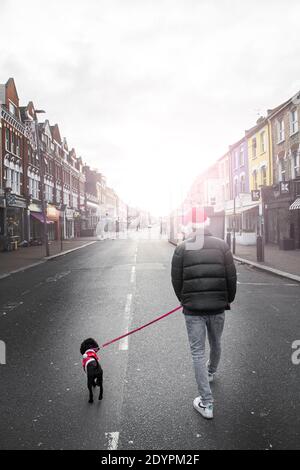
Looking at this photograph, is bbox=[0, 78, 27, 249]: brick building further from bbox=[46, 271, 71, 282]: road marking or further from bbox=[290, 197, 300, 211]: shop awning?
bbox=[290, 197, 300, 211]: shop awning

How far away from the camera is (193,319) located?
3.50m

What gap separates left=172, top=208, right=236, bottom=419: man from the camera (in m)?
3.44

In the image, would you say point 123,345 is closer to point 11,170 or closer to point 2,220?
point 2,220

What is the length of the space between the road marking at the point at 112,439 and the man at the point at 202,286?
2.79ft

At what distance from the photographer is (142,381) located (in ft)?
13.4

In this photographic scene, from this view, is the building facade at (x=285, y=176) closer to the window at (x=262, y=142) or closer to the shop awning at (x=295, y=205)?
the shop awning at (x=295, y=205)

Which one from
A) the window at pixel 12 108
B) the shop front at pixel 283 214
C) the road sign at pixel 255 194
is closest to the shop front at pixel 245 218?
the road sign at pixel 255 194

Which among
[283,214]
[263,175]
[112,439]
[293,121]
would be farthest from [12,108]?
[112,439]

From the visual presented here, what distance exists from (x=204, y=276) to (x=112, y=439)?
5.56 ft

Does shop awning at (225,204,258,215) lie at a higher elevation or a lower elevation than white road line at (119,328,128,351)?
higher

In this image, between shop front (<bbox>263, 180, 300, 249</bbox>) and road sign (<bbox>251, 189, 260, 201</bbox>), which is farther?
road sign (<bbox>251, 189, 260, 201</bbox>)

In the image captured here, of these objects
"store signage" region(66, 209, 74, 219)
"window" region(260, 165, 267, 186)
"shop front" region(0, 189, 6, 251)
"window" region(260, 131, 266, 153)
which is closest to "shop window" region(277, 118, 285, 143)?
"window" region(260, 131, 266, 153)

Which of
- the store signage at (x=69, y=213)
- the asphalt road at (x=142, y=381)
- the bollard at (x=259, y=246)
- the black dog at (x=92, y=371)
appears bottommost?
the asphalt road at (x=142, y=381)

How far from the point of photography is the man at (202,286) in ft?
11.3
